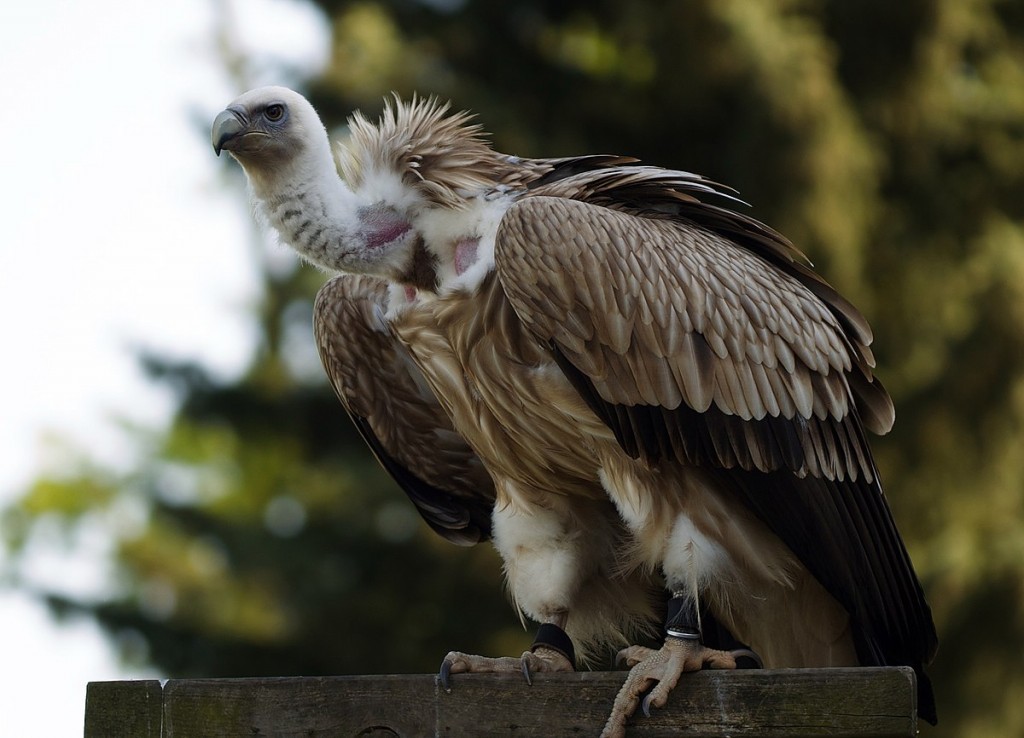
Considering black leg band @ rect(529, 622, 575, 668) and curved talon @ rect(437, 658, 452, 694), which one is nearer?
curved talon @ rect(437, 658, 452, 694)

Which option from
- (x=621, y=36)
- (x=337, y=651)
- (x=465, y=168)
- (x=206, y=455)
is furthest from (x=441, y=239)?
(x=206, y=455)

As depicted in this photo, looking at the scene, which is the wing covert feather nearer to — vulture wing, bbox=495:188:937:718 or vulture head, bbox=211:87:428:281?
vulture wing, bbox=495:188:937:718

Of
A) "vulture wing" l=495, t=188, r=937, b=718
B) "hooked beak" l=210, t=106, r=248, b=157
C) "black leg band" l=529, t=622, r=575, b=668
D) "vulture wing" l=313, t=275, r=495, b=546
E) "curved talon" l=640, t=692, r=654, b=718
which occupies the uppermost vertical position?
"hooked beak" l=210, t=106, r=248, b=157

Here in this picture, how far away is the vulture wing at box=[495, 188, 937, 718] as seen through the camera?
3807 mm

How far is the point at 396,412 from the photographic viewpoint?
4859mm

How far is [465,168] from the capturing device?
4.17 metres

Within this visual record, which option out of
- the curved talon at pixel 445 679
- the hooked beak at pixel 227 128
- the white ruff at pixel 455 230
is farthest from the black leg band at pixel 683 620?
the hooked beak at pixel 227 128

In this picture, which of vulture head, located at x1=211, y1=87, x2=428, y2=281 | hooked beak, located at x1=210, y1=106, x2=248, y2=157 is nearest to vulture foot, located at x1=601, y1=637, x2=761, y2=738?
vulture head, located at x1=211, y1=87, x2=428, y2=281

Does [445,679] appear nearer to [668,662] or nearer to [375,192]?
[668,662]

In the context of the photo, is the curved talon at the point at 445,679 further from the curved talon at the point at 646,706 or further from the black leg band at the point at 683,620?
the black leg band at the point at 683,620

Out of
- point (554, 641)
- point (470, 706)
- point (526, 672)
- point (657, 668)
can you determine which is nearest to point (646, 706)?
point (657, 668)

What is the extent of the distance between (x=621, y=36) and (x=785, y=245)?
6.99 m

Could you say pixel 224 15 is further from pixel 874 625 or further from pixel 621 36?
pixel 874 625

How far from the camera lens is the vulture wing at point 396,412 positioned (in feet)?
15.4
